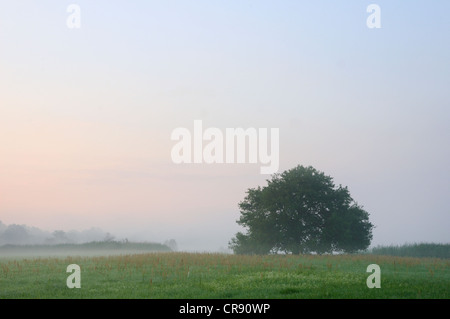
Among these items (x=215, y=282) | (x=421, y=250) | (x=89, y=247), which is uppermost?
(x=215, y=282)

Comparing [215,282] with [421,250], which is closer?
[215,282]

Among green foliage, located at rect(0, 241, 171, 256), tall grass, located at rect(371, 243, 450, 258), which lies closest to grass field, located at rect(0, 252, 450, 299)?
tall grass, located at rect(371, 243, 450, 258)

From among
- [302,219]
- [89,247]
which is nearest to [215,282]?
[302,219]

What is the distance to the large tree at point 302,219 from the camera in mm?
A: 62291

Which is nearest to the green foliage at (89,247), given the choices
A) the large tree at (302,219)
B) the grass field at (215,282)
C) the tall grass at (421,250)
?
the large tree at (302,219)

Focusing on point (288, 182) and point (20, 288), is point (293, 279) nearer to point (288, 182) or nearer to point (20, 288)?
point (20, 288)

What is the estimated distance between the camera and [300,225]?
2470 inches

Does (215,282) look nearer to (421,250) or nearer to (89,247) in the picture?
(421,250)

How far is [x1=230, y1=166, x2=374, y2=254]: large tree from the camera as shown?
62291 millimetres

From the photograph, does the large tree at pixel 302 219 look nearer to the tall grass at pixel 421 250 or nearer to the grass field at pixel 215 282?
the tall grass at pixel 421 250

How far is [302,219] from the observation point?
63375 millimetres

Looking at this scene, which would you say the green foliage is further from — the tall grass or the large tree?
the tall grass
